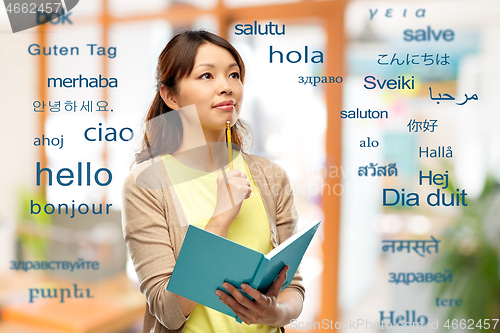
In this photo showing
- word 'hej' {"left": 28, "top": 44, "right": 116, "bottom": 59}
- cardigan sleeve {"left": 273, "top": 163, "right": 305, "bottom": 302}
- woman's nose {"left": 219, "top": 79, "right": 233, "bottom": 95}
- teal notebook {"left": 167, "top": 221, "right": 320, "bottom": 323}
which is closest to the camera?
teal notebook {"left": 167, "top": 221, "right": 320, "bottom": 323}

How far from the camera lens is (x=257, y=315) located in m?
0.96

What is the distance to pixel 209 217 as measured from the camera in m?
1.11

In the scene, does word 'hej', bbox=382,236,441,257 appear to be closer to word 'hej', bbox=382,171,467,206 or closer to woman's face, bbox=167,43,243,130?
word 'hej', bbox=382,171,467,206

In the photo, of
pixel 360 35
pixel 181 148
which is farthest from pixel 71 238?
pixel 360 35

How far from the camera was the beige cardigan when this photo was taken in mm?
1009

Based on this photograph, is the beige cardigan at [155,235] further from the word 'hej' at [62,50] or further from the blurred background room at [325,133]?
the word 'hej' at [62,50]

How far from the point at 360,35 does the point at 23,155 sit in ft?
5.52

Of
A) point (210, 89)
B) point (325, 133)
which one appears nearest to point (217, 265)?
point (210, 89)

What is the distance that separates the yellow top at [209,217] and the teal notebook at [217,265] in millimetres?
143

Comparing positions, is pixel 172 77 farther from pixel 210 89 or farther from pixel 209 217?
pixel 209 217

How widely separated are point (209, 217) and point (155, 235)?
0.15m

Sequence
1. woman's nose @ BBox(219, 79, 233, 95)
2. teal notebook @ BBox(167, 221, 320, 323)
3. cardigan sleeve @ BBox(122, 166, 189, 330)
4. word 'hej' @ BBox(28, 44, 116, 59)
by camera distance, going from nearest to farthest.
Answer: teal notebook @ BBox(167, 221, 320, 323), cardigan sleeve @ BBox(122, 166, 189, 330), woman's nose @ BBox(219, 79, 233, 95), word 'hej' @ BBox(28, 44, 116, 59)

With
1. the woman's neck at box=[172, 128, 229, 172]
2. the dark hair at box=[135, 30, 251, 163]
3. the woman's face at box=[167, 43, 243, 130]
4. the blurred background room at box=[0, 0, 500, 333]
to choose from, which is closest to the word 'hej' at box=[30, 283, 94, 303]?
the blurred background room at box=[0, 0, 500, 333]

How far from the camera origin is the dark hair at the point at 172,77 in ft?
3.70
